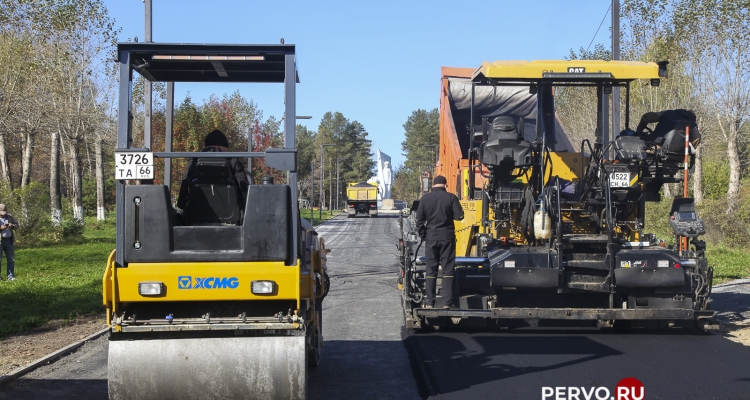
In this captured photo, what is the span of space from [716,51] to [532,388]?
91.3ft

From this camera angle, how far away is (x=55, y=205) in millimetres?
28859

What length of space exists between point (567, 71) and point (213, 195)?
17.2 feet

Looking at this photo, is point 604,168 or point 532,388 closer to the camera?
point 532,388

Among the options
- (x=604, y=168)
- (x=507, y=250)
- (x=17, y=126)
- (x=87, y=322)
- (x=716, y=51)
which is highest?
(x=716, y=51)

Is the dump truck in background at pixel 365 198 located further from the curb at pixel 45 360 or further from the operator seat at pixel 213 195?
the operator seat at pixel 213 195

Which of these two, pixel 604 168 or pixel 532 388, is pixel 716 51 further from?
pixel 532 388

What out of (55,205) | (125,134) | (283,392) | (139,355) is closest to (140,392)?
(139,355)

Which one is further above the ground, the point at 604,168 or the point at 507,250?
the point at 604,168

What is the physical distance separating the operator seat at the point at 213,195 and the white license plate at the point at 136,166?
0.72 m

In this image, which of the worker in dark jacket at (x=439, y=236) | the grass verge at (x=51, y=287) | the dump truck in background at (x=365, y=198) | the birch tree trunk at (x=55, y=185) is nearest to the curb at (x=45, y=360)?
the grass verge at (x=51, y=287)

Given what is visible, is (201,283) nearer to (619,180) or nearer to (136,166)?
(136,166)

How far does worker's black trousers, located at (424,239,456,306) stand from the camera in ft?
29.3

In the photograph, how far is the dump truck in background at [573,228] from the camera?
8781 mm

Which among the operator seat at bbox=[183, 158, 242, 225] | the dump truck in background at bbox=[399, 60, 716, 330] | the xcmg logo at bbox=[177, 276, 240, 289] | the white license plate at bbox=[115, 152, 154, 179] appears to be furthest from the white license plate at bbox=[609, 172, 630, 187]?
the white license plate at bbox=[115, 152, 154, 179]
